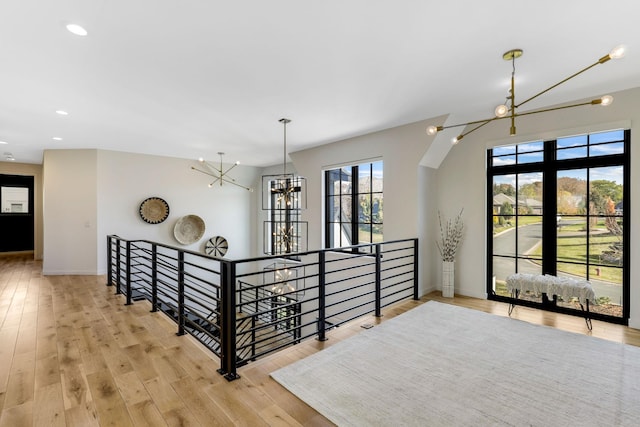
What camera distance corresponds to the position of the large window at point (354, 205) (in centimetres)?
543

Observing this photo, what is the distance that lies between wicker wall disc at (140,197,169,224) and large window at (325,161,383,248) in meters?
3.83

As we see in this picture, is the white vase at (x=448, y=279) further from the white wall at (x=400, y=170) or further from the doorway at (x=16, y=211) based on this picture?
the doorway at (x=16, y=211)

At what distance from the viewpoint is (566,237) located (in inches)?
157

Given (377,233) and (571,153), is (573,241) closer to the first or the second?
(571,153)

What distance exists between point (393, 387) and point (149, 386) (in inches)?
72.5

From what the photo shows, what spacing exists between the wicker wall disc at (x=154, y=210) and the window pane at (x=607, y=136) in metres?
7.74

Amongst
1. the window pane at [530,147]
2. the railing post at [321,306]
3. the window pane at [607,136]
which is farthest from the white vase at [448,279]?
the railing post at [321,306]

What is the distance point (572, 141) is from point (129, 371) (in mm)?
5562


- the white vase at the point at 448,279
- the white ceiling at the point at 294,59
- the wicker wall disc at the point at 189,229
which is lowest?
the white vase at the point at 448,279

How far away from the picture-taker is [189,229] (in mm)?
7426

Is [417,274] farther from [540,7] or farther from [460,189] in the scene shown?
[540,7]

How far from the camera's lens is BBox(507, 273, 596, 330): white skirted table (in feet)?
11.0

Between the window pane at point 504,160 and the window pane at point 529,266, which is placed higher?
the window pane at point 504,160

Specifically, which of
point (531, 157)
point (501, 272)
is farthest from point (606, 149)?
point (501, 272)
